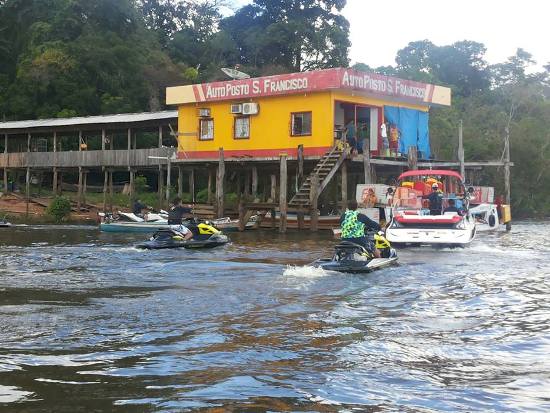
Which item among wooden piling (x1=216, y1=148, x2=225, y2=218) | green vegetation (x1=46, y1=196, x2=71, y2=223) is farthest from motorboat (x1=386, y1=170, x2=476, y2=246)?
green vegetation (x1=46, y1=196, x2=71, y2=223)

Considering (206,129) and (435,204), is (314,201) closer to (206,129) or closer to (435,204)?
(435,204)

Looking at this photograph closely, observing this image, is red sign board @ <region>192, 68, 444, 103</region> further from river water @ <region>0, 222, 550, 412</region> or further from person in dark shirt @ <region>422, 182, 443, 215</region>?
river water @ <region>0, 222, 550, 412</region>

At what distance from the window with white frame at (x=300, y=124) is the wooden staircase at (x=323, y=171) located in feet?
6.87

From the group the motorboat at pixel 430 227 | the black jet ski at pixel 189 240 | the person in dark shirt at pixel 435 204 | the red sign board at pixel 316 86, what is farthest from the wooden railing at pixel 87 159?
the person in dark shirt at pixel 435 204

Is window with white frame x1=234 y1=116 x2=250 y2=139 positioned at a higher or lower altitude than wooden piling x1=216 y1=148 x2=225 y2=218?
higher

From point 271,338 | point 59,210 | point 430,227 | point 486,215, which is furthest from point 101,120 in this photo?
point 271,338

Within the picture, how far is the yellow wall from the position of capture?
2811 cm

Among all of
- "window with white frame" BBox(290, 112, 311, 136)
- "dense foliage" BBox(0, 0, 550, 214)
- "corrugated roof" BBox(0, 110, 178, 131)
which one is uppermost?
"dense foliage" BBox(0, 0, 550, 214)

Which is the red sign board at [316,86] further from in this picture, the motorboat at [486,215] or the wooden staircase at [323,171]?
the motorboat at [486,215]

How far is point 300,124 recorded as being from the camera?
28953mm

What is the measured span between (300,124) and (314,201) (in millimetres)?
4261

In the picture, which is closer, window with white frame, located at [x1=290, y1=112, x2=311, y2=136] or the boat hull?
the boat hull

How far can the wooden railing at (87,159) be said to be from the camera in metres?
35.9

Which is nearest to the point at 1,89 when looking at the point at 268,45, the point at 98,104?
the point at 98,104
